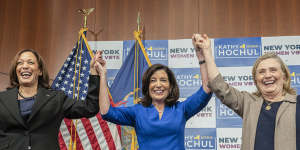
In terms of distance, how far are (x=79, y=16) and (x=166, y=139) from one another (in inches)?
101

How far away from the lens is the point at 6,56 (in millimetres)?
3871

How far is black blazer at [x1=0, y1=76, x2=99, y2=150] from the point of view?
1.71 metres

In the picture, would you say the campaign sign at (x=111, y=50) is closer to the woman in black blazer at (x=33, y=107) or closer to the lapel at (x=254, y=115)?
the woman in black blazer at (x=33, y=107)

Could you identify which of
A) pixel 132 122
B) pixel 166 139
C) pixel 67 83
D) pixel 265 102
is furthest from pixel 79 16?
pixel 265 102

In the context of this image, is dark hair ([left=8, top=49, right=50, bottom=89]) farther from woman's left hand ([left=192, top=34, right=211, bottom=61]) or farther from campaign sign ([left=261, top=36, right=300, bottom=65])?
campaign sign ([left=261, top=36, right=300, bottom=65])

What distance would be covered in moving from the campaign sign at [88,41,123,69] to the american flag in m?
0.27

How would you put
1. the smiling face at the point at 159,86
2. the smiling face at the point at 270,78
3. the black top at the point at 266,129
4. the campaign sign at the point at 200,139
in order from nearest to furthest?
the black top at the point at 266,129 < the smiling face at the point at 270,78 < the smiling face at the point at 159,86 < the campaign sign at the point at 200,139

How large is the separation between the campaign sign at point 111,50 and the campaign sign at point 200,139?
120 centimetres

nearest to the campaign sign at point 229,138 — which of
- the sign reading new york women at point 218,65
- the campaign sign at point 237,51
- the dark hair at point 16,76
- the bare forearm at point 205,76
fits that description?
the sign reading new york women at point 218,65

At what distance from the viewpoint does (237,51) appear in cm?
351

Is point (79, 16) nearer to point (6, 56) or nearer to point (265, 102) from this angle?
point (6, 56)

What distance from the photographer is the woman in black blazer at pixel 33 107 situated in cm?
171

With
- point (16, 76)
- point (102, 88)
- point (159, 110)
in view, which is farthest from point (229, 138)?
point (16, 76)

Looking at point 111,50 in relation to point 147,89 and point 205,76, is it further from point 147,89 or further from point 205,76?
point 205,76
